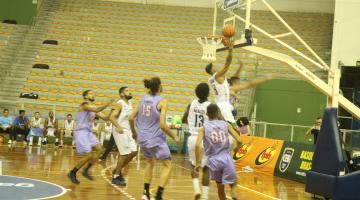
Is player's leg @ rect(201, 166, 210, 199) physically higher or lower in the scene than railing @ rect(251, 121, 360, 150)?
lower

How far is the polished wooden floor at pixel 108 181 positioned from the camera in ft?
35.7

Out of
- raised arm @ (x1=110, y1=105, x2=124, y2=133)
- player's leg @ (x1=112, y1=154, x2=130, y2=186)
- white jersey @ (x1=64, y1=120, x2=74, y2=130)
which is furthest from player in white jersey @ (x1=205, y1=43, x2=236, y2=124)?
white jersey @ (x1=64, y1=120, x2=74, y2=130)

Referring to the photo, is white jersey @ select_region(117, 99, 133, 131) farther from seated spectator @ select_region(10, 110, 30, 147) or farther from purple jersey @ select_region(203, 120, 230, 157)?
seated spectator @ select_region(10, 110, 30, 147)

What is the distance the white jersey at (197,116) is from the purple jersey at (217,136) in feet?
3.88

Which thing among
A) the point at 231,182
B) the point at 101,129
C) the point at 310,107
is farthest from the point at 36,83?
the point at 231,182

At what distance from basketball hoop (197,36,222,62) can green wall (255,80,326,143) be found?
31.2 feet

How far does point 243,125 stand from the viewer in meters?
19.2

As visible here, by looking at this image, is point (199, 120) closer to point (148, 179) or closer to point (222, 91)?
point (222, 91)

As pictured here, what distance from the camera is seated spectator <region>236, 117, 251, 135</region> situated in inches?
749

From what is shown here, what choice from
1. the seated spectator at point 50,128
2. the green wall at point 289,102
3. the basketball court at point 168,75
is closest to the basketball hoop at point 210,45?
the basketball court at point 168,75

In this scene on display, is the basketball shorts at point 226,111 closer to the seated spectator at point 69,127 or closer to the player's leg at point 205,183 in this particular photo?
the player's leg at point 205,183

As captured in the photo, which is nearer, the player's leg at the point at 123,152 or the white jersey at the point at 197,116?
the white jersey at the point at 197,116

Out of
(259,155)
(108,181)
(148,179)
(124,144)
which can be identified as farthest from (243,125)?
(148,179)

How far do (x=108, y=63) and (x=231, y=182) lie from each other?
1974cm
